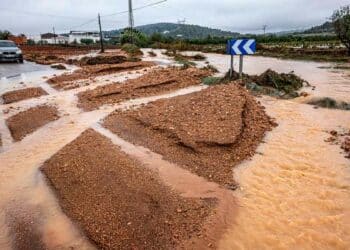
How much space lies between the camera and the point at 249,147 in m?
6.42

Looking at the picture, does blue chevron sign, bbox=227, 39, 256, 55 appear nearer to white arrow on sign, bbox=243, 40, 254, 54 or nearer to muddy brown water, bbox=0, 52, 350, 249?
white arrow on sign, bbox=243, 40, 254, 54

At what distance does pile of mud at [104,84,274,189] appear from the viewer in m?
5.81

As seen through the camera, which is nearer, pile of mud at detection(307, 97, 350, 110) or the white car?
pile of mud at detection(307, 97, 350, 110)

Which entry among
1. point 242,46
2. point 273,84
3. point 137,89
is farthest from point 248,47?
point 137,89

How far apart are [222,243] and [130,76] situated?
483 inches

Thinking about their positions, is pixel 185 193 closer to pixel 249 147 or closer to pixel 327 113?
pixel 249 147

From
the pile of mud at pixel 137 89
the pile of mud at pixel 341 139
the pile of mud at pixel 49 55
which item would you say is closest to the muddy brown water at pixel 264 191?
the pile of mud at pixel 341 139

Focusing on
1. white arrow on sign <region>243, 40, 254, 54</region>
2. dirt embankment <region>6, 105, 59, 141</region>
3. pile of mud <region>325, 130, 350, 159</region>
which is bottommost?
pile of mud <region>325, 130, 350, 159</region>

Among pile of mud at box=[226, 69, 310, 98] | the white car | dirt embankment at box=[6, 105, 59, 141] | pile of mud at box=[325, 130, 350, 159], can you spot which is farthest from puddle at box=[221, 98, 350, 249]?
the white car

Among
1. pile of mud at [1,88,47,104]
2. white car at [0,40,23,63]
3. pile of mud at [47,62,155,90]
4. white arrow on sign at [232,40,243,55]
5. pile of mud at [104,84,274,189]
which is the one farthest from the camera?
white car at [0,40,23,63]

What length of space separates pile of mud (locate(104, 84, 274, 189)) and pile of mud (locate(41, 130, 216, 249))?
31.8 inches

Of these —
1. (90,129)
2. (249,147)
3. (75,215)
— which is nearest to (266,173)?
(249,147)

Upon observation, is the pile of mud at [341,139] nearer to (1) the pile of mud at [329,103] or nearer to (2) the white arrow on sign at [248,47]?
(1) the pile of mud at [329,103]

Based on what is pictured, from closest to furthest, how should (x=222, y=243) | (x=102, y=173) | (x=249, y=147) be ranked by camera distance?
(x=222, y=243) < (x=102, y=173) < (x=249, y=147)
